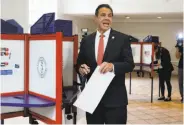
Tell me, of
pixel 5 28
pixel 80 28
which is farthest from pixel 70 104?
pixel 80 28

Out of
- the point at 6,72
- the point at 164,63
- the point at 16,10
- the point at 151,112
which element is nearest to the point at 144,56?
the point at 164,63

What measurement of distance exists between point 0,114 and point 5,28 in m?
0.71

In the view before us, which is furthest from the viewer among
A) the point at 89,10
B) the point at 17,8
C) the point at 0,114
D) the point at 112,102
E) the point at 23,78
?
the point at 89,10

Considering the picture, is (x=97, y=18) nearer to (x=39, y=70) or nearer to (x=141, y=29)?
(x=39, y=70)

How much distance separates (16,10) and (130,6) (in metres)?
6.45

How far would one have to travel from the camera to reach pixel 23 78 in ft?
8.18

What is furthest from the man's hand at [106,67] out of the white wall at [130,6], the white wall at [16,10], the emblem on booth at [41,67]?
the white wall at [130,6]

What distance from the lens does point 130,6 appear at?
10211mm

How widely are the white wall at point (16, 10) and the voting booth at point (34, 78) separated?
1921 millimetres

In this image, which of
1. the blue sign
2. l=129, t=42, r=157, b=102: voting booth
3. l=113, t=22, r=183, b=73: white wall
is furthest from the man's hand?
l=113, t=22, r=183, b=73: white wall

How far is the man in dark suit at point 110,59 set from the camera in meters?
2.17

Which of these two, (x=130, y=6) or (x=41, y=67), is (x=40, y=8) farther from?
(x=41, y=67)

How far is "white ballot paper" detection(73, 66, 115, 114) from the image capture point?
211cm

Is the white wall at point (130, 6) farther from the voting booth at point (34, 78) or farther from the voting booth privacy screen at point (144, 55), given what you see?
the voting booth at point (34, 78)
